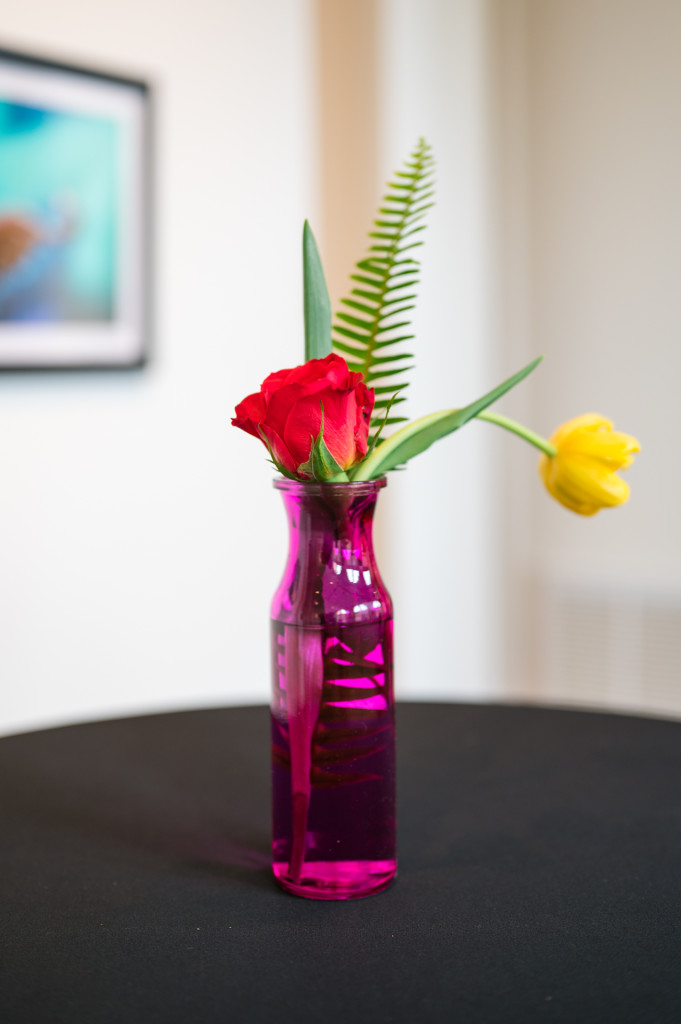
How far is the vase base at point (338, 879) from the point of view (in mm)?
812

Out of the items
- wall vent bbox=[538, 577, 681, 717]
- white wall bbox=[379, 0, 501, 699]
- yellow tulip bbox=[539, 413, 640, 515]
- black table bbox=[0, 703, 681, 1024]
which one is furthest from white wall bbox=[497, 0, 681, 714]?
yellow tulip bbox=[539, 413, 640, 515]

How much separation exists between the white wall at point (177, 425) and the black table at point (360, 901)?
51.1 inches

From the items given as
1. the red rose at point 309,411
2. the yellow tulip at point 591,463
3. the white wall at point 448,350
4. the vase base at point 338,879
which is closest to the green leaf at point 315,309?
the red rose at point 309,411

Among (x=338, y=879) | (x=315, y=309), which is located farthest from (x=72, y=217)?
(x=338, y=879)

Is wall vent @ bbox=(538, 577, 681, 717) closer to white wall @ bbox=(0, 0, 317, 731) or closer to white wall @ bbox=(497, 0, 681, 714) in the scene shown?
white wall @ bbox=(497, 0, 681, 714)

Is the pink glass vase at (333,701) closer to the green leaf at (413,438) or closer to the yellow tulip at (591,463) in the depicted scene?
the green leaf at (413,438)

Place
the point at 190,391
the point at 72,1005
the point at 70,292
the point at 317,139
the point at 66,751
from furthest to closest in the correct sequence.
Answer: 1. the point at 317,139
2. the point at 190,391
3. the point at 70,292
4. the point at 66,751
5. the point at 72,1005

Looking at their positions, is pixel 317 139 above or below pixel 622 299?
above

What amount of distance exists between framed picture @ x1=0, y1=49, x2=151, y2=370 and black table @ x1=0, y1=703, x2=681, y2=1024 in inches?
55.3

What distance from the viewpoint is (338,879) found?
814 mm

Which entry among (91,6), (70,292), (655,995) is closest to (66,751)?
(655,995)

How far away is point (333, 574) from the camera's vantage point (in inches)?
31.9

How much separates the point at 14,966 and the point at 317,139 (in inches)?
107

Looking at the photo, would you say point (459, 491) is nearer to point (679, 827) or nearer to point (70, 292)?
point (70, 292)
